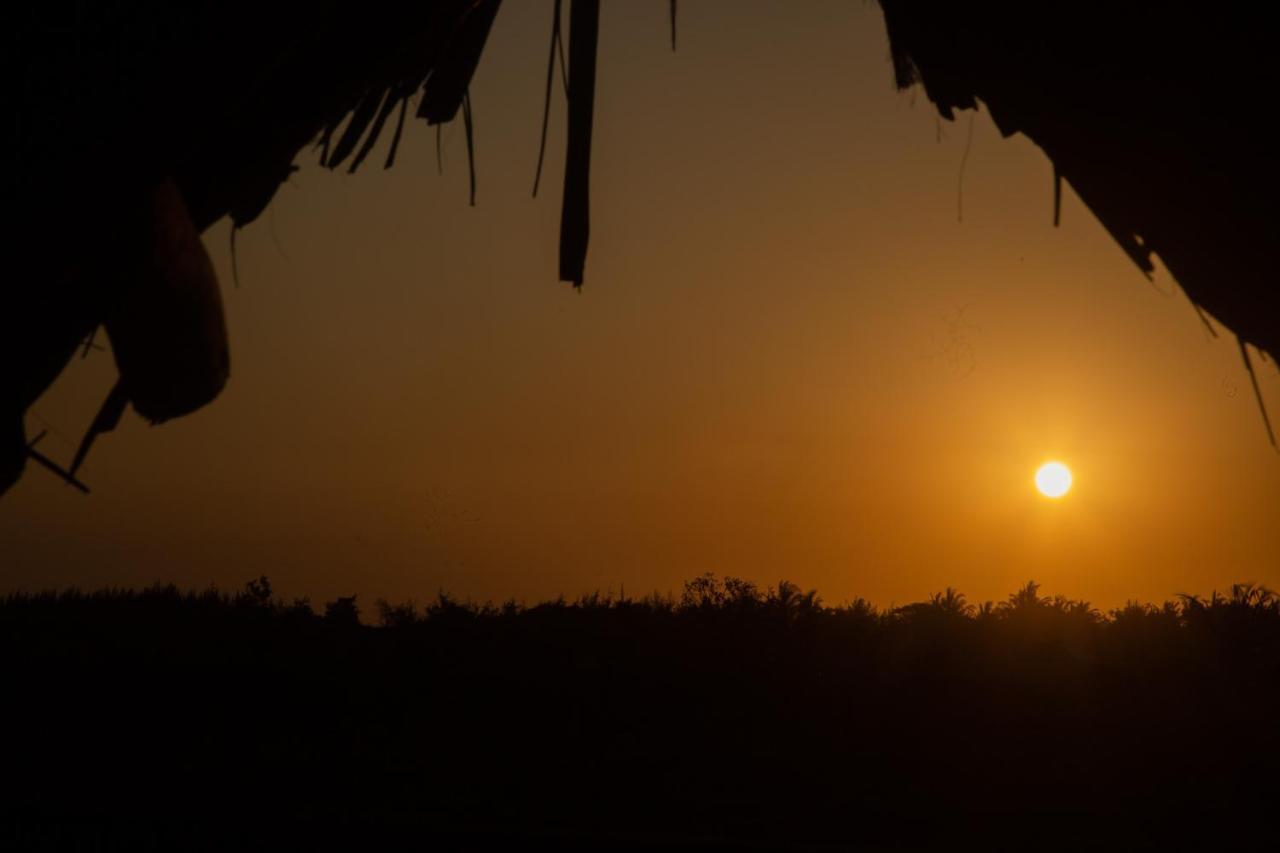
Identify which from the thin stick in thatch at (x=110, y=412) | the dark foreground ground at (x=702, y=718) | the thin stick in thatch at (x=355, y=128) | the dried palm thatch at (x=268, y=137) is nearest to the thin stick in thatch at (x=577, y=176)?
the dried palm thatch at (x=268, y=137)

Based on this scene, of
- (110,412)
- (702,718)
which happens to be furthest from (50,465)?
(702,718)

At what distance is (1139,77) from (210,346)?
2364 mm

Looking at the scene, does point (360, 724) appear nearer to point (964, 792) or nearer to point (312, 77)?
point (964, 792)

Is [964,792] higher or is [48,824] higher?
[964,792]

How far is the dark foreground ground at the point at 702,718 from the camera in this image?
667 cm

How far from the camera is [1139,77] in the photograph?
2789mm

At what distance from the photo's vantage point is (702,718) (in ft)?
25.4

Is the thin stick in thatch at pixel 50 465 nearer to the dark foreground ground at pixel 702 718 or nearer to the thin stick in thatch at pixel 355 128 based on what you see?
the thin stick in thatch at pixel 355 128

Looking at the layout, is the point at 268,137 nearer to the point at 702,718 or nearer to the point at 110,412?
the point at 110,412

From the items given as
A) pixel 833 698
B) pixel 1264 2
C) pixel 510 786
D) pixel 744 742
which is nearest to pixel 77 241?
pixel 1264 2

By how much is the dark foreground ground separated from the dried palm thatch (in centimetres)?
390

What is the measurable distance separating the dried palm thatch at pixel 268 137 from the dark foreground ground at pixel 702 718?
3899mm

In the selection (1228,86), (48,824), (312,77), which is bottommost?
(48,824)

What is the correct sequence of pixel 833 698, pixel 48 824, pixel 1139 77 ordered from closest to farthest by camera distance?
pixel 1139 77 < pixel 48 824 < pixel 833 698
